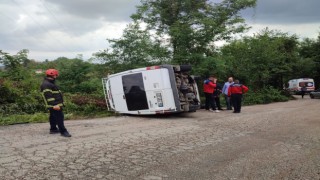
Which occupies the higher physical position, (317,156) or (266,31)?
(266,31)

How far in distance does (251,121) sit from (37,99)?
8816mm

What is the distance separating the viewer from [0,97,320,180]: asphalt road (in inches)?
219

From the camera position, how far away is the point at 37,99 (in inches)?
561

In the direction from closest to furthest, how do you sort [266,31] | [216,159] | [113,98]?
[216,159] → [113,98] → [266,31]

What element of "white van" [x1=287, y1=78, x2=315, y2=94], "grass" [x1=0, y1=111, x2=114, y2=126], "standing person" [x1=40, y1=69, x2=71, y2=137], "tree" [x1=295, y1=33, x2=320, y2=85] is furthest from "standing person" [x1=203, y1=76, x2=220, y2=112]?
"tree" [x1=295, y1=33, x2=320, y2=85]

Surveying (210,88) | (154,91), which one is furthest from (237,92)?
(154,91)

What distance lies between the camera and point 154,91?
41.2 feet

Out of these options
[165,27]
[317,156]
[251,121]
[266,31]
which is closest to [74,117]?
[251,121]

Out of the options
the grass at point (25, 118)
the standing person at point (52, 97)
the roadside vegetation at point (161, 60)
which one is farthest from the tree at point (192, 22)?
the standing person at point (52, 97)

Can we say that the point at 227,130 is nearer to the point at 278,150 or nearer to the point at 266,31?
the point at 278,150

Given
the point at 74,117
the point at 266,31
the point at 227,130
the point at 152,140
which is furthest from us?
the point at 266,31

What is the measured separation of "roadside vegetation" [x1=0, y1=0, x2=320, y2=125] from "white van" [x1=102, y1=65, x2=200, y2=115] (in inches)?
55.2

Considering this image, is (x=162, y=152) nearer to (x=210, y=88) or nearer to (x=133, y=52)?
(x=210, y=88)

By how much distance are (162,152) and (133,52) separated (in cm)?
1273
